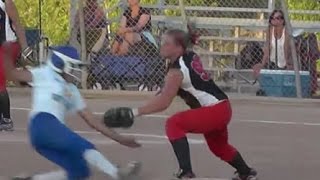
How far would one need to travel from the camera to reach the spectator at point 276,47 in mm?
16511

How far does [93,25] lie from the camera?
17.1 meters

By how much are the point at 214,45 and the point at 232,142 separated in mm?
6724

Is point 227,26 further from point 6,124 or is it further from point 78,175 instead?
point 78,175

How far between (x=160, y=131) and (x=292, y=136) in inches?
61.1

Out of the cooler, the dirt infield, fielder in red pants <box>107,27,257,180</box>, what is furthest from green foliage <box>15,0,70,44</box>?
fielder in red pants <box>107,27,257,180</box>

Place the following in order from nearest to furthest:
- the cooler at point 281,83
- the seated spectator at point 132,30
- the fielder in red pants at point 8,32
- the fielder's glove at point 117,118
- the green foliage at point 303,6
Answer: the fielder's glove at point 117,118 < the fielder in red pants at point 8,32 < the cooler at point 281,83 < the seated spectator at point 132,30 < the green foliage at point 303,6

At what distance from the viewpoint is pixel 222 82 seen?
17469 mm

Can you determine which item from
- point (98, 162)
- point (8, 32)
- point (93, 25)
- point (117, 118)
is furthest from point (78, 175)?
point (93, 25)

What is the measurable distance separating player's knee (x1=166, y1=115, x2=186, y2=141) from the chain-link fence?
7.22m

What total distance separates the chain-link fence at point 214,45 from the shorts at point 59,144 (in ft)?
28.9

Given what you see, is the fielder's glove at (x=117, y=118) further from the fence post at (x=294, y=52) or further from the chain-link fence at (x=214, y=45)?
the fence post at (x=294, y=52)

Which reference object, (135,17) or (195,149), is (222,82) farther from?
(195,149)

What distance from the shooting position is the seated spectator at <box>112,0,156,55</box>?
660 inches

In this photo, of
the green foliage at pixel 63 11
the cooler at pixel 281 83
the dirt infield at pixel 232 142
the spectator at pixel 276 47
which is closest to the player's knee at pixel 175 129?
the dirt infield at pixel 232 142
